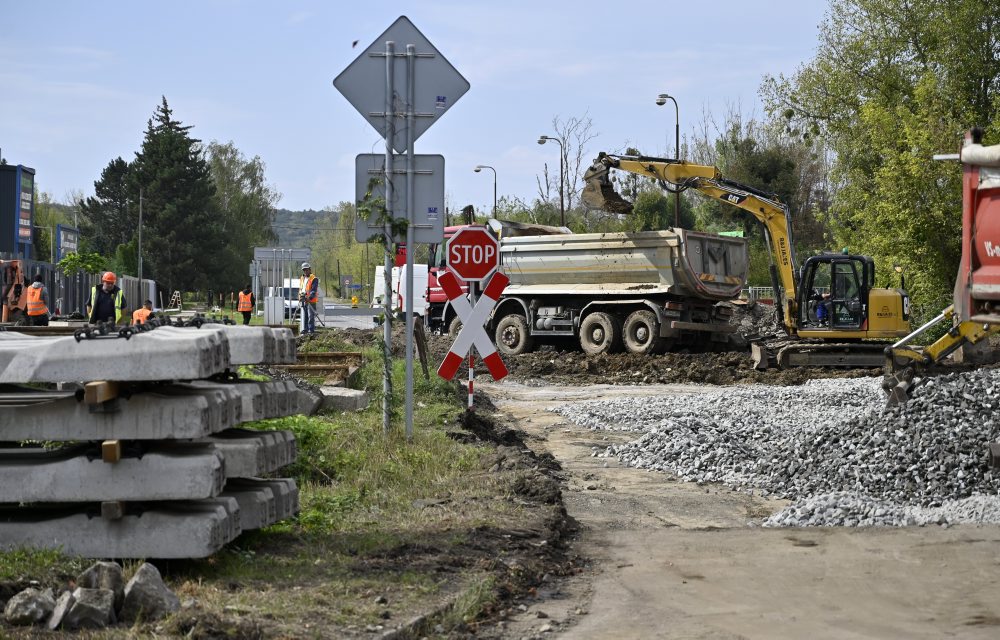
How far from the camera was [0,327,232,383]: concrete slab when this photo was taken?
18.1 feet

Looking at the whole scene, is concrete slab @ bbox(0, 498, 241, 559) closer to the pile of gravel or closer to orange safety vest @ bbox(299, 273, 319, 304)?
the pile of gravel

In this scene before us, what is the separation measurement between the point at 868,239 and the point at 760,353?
1334cm

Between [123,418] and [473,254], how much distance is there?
25.1 ft

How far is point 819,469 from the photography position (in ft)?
34.6

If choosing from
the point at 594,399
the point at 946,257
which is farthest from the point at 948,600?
the point at 946,257

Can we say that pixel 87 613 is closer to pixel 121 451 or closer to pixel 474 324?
pixel 121 451

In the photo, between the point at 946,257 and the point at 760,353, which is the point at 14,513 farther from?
the point at 946,257

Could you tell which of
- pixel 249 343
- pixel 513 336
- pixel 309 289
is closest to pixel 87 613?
pixel 249 343

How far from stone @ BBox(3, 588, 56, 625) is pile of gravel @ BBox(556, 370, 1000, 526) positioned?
18.6 feet

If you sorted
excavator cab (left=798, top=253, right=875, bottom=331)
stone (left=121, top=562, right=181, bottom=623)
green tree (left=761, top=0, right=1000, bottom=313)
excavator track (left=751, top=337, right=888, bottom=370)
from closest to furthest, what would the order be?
stone (left=121, top=562, right=181, bottom=623) → excavator track (left=751, top=337, right=888, bottom=370) → excavator cab (left=798, top=253, right=875, bottom=331) → green tree (left=761, top=0, right=1000, bottom=313)

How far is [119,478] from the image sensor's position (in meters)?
5.69

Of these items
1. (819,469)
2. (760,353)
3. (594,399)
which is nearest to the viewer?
(819,469)

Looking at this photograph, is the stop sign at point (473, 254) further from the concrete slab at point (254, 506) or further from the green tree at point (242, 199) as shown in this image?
the green tree at point (242, 199)

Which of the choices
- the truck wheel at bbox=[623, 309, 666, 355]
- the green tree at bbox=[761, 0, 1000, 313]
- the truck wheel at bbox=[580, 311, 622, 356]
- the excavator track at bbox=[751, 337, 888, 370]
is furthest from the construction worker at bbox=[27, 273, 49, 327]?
the green tree at bbox=[761, 0, 1000, 313]
